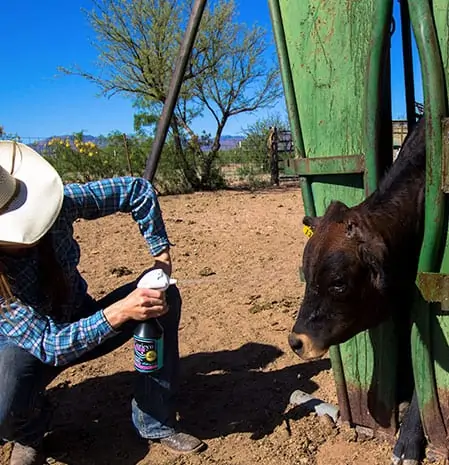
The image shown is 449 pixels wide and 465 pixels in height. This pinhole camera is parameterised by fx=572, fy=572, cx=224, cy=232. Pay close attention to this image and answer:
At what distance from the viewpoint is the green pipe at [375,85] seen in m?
1.93

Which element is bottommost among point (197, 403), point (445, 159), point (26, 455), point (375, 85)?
point (197, 403)

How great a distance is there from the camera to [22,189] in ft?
6.82

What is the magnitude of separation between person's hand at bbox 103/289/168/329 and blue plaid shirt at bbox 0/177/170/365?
48mm

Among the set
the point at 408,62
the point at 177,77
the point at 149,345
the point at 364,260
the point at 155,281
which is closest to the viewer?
the point at 364,260

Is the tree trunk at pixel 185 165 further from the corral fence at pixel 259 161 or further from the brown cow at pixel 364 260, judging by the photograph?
the brown cow at pixel 364 260

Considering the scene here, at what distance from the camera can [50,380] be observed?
250 centimetres

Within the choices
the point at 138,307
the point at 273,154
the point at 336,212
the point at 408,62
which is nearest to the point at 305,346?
the point at 336,212

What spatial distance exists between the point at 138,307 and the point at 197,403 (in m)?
1.10

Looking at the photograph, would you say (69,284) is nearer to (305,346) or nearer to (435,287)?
(305,346)

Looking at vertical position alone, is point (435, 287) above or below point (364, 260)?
below

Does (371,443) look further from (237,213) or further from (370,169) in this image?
(237,213)

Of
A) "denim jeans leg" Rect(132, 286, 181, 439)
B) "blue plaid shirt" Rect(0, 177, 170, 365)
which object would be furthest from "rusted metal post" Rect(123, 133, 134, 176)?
"denim jeans leg" Rect(132, 286, 181, 439)

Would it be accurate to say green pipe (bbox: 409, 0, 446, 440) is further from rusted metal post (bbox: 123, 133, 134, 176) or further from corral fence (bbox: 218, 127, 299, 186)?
corral fence (bbox: 218, 127, 299, 186)

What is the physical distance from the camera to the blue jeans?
2.21 metres
